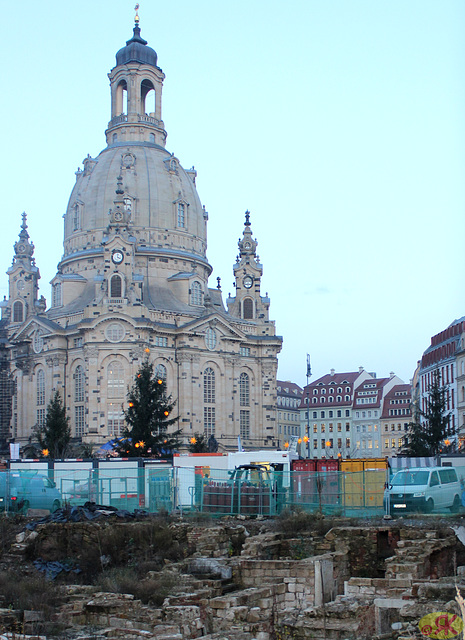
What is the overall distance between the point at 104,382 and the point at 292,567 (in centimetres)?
6617

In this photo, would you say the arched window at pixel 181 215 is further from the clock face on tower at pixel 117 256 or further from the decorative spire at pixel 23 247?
the decorative spire at pixel 23 247

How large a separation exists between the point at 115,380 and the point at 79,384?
4624 millimetres

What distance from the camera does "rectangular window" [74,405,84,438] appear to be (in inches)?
3524

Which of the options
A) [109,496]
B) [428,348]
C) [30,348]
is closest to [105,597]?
[109,496]

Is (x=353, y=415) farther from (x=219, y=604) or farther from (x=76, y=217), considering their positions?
(x=219, y=604)

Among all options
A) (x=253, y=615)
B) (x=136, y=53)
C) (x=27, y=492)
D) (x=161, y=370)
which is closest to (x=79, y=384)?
(x=161, y=370)

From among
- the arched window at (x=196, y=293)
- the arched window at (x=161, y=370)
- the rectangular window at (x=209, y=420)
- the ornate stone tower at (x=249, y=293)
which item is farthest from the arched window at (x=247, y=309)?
the arched window at (x=161, y=370)

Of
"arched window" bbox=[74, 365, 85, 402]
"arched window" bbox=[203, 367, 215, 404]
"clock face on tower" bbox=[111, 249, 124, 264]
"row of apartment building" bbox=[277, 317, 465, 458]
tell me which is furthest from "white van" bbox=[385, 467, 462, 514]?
"row of apartment building" bbox=[277, 317, 465, 458]

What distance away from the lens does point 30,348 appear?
317 ft

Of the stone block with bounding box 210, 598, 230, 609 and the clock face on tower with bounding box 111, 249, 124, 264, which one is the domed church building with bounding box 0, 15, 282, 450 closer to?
the clock face on tower with bounding box 111, 249, 124, 264

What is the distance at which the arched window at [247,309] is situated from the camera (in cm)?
10519

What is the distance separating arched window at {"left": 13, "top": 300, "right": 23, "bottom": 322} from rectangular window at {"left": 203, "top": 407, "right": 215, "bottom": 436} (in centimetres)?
2660

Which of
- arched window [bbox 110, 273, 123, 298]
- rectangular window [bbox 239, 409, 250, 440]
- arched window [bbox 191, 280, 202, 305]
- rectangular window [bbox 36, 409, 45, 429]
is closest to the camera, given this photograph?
arched window [bbox 110, 273, 123, 298]

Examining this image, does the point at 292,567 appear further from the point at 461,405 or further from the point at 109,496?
the point at 461,405
